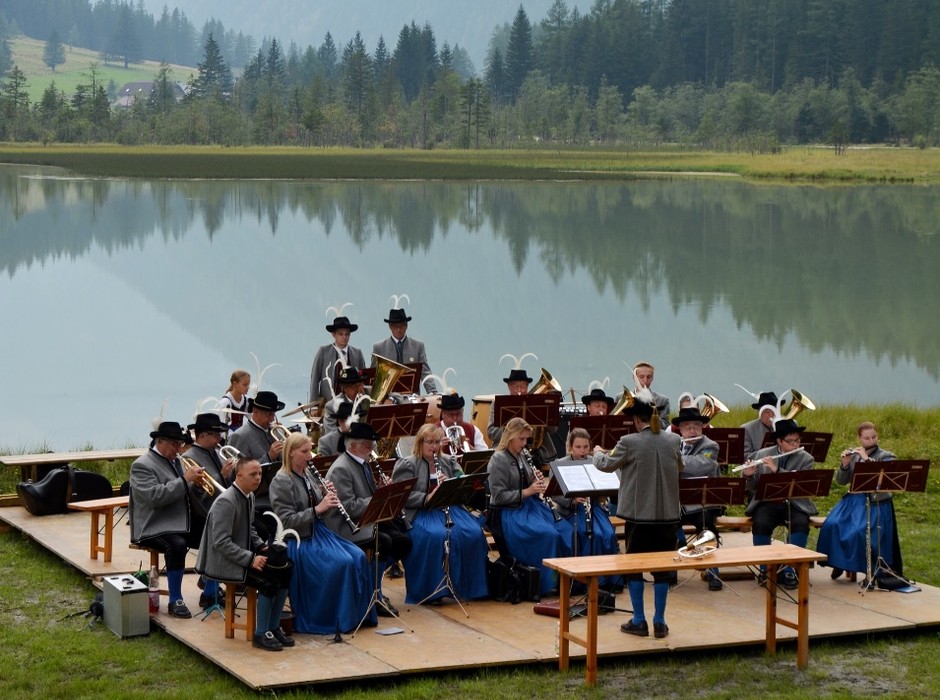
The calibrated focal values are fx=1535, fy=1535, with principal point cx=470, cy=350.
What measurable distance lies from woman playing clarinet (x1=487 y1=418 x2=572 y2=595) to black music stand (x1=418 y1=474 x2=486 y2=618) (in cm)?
27

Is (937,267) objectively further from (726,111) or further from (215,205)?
(726,111)

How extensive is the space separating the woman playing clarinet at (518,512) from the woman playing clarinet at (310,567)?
1608 mm

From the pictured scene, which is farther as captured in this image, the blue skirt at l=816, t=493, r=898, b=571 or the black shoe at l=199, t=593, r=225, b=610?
the blue skirt at l=816, t=493, r=898, b=571

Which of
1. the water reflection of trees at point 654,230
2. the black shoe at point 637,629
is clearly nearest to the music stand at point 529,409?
the black shoe at point 637,629

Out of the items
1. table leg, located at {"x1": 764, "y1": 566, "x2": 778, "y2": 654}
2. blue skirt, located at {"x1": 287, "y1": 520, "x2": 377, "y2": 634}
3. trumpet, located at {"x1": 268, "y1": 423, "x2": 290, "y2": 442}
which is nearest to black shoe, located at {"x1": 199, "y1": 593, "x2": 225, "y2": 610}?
blue skirt, located at {"x1": 287, "y1": 520, "x2": 377, "y2": 634}

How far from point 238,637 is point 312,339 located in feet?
70.6

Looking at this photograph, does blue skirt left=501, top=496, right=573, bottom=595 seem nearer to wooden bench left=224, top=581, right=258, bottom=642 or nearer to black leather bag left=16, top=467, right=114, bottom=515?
wooden bench left=224, top=581, right=258, bottom=642

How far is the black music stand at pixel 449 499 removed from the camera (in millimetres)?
11141

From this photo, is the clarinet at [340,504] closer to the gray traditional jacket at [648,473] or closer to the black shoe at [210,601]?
the black shoe at [210,601]

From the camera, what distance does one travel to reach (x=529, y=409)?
13.3m

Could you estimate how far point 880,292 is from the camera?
38844 millimetres

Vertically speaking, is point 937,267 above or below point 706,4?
below

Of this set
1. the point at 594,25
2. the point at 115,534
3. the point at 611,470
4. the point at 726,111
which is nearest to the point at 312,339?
the point at 115,534

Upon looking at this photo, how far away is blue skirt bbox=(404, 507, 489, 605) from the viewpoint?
11250mm
